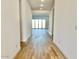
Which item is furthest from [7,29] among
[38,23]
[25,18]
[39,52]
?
[38,23]

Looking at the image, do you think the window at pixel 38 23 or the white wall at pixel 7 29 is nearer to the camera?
the white wall at pixel 7 29

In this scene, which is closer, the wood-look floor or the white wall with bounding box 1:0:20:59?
the white wall with bounding box 1:0:20:59

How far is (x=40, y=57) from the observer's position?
500 cm

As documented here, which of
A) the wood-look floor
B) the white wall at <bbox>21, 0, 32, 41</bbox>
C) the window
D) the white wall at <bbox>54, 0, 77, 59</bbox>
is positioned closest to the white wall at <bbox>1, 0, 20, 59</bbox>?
the wood-look floor

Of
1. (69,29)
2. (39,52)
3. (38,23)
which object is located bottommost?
(39,52)

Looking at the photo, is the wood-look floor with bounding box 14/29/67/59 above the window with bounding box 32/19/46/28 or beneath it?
beneath

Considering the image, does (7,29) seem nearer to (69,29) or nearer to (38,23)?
(69,29)

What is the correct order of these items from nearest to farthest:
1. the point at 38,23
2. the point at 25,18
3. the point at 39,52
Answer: the point at 39,52 → the point at 25,18 → the point at 38,23

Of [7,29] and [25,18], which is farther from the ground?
[25,18]

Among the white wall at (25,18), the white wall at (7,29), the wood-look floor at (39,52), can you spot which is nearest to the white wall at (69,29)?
the wood-look floor at (39,52)

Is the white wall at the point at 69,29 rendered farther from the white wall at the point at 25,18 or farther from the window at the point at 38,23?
the window at the point at 38,23

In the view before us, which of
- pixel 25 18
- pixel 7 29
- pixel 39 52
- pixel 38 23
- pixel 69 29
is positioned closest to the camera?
pixel 7 29

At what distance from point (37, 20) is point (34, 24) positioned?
3.04 feet

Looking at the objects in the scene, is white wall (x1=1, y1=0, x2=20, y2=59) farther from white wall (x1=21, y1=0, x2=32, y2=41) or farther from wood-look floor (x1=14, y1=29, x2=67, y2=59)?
white wall (x1=21, y1=0, x2=32, y2=41)
